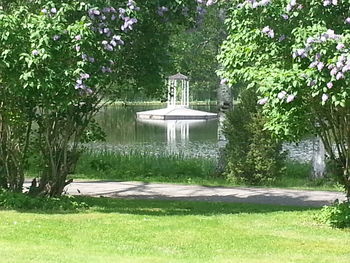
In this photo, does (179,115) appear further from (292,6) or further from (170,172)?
(292,6)

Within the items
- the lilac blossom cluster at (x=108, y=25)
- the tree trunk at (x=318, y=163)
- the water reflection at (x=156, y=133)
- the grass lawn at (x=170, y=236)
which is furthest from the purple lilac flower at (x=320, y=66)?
the water reflection at (x=156, y=133)

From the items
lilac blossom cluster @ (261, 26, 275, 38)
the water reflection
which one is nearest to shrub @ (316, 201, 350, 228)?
lilac blossom cluster @ (261, 26, 275, 38)

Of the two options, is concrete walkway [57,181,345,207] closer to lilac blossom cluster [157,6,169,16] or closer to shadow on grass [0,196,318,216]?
shadow on grass [0,196,318,216]

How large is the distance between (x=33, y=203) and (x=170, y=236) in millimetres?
3071

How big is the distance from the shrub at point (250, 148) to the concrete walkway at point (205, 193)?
40.5 inches

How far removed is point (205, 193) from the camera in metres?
13.8

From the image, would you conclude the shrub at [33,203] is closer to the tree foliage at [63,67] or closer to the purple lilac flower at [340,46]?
the tree foliage at [63,67]

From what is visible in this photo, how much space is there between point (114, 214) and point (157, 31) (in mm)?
3115

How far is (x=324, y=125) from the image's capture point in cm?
948

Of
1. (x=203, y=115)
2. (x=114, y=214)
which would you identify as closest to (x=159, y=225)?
(x=114, y=214)

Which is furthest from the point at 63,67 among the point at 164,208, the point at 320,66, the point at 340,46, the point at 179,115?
the point at 179,115

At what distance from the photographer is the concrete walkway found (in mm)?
12828

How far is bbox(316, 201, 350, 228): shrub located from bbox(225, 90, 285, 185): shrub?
226 inches

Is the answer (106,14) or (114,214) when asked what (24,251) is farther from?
(106,14)
